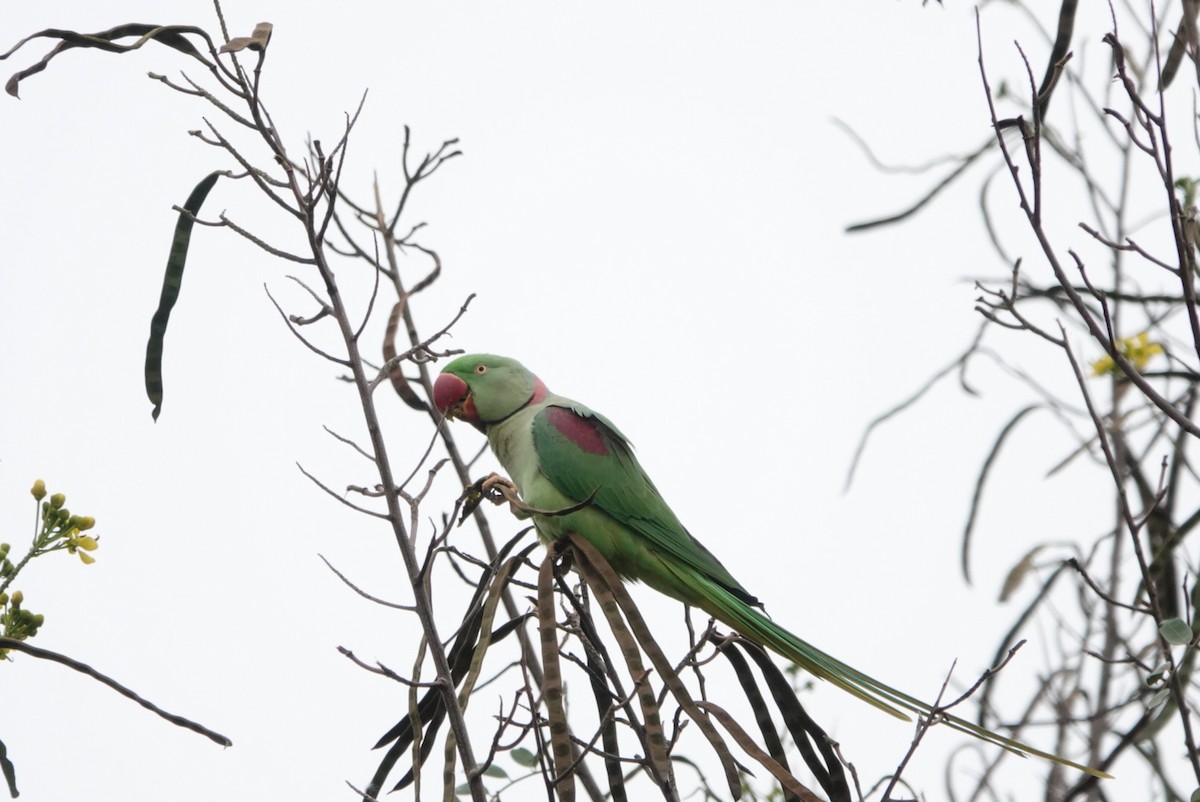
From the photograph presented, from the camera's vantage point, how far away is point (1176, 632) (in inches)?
87.8

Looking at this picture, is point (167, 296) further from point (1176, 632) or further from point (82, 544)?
point (1176, 632)

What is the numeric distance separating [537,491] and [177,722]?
64.0 inches

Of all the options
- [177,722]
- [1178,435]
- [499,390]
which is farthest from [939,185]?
[177,722]

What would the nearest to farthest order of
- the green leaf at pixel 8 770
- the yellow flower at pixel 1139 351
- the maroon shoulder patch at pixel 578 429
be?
1. the green leaf at pixel 8 770
2. the maroon shoulder patch at pixel 578 429
3. the yellow flower at pixel 1139 351

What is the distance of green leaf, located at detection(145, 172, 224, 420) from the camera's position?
2143 mm

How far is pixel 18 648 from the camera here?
1.73 m

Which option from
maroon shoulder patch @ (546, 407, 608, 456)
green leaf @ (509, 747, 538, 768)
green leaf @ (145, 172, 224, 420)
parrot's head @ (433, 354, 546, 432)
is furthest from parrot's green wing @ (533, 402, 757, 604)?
green leaf @ (145, 172, 224, 420)

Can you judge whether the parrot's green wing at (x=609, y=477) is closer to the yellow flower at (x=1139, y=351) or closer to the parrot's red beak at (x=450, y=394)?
the parrot's red beak at (x=450, y=394)

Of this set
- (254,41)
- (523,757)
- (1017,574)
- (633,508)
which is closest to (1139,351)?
(1017,574)

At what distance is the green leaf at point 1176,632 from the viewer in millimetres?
2221

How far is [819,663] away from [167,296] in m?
1.52

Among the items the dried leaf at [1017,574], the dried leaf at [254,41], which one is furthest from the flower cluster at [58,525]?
the dried leaf at [1017,574]

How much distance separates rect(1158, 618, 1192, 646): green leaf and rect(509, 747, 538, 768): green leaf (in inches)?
60.0

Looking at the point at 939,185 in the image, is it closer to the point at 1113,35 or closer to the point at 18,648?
the point at 1113,35
